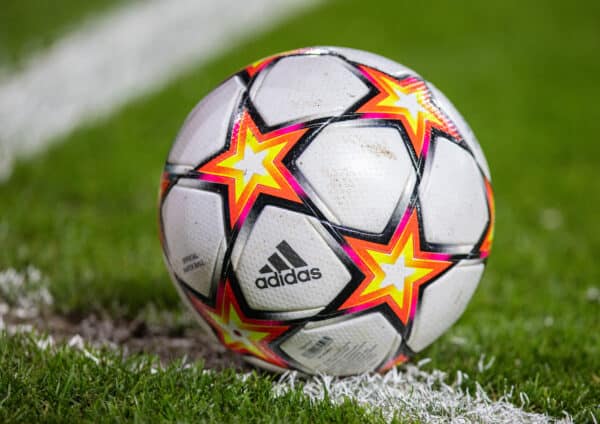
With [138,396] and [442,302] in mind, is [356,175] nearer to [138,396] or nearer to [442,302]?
[442,302]

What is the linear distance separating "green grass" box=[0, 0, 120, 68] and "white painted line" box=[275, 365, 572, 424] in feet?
23.2

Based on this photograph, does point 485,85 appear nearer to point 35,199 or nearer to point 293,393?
point 35,199

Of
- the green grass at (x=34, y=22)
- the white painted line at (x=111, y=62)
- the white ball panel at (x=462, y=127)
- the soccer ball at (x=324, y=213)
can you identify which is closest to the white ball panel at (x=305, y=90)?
the soccer ball at (x=324, y=213)

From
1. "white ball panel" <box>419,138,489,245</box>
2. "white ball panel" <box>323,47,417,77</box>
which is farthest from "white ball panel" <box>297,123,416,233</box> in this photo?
"white ball panel" <box>323,47,417,77</box>

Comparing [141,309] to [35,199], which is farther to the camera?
[35,199]

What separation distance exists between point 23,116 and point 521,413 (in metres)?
6.14

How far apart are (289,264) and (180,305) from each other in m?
1.57

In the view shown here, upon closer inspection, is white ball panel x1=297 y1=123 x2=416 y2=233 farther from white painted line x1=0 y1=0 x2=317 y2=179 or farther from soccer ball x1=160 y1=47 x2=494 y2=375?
white painted line x1=0 y1=0 x2=317 y2=179

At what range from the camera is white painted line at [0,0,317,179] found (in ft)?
24.4

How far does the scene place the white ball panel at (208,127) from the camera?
9.72ft

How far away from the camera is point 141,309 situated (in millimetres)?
4086

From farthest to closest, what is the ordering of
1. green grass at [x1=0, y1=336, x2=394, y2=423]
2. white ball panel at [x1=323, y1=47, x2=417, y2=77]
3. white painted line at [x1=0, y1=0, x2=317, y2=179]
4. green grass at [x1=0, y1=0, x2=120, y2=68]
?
green grass at [x1=0, y1=0, x2=120, y2=68] < white painted line at [x1=0, y1=0, x2=317, y2=179] < white ball panel at [x1=323, y1=47, x2=417, y2=77] < green grass at [x1=0, y1=336, x2=394, y2=423]

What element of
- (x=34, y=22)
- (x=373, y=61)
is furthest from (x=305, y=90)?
(x=34, y=22)

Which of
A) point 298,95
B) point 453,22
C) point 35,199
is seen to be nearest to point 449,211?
point 298,95
